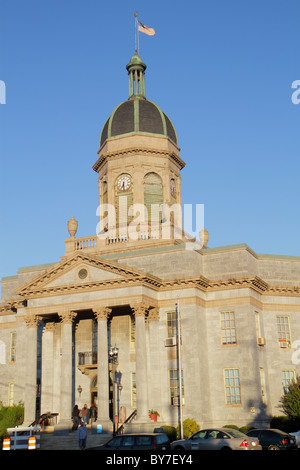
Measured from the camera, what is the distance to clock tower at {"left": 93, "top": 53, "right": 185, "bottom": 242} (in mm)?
52469

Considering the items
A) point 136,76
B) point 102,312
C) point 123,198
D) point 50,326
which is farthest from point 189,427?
point 136,76

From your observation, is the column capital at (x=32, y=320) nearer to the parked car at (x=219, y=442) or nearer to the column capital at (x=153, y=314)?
the column capital at (x=153, y=314)

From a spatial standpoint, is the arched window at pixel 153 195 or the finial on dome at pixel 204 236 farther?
the arched window at pixel 153 195

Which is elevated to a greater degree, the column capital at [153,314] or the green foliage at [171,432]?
the column capital at [153,314]

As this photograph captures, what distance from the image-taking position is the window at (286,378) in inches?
1776

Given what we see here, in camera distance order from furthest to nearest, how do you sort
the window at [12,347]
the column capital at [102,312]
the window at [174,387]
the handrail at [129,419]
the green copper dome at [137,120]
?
the green copper dome at [137,120], the window at [12,347], the column capital at [102,312], the window at [174,387], the handrail at [129,419]

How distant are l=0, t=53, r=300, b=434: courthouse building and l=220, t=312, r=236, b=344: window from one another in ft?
0.25

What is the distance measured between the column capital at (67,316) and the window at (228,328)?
11149 millimetres

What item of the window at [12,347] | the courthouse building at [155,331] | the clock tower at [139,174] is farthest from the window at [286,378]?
the window at [12,347]

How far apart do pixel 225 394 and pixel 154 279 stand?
9.80m

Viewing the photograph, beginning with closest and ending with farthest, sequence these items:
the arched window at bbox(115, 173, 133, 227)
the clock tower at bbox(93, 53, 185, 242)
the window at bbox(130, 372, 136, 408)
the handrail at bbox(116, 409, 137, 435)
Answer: the handrail at bbox(116, 409, 137, 435)
the window at bbox(130, 372, 136, 408)
the clock tower at bbox(93, 53, 185, 242)
the arched window at bbox(115, 173, 133, 227)

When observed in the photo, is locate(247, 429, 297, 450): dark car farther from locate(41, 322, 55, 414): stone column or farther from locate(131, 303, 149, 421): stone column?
locate(41, 322, 55, 414): stone column

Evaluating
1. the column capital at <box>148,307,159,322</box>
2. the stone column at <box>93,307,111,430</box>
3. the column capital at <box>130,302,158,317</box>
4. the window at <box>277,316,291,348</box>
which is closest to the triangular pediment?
the column capital at <box>130,302,158,317</box>
